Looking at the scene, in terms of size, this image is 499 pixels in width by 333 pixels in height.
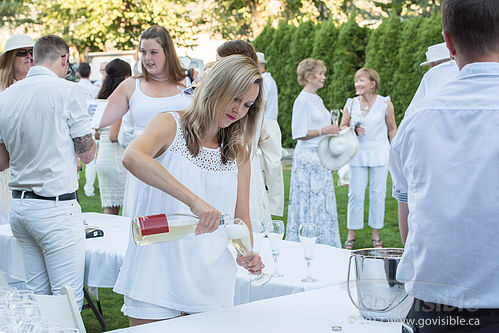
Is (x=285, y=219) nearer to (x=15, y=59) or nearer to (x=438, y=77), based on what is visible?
(x=438, y=77)

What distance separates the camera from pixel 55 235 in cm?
334

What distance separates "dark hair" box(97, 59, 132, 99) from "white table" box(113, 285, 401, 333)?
455cm

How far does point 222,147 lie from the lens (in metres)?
2.41

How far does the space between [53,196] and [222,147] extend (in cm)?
131

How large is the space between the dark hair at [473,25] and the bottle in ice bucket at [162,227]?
1.00 metres

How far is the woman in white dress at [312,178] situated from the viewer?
6.20 meters

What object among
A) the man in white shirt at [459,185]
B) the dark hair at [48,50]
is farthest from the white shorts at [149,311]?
the dark hair at [48,50]

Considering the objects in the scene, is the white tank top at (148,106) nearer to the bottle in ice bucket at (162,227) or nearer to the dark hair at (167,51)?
the dark hair at (167,51)

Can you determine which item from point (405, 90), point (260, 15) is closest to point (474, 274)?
point (405, 90)

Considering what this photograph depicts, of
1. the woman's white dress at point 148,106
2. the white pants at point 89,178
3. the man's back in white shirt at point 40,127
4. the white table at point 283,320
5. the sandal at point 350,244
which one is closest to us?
the white table at point 283,320

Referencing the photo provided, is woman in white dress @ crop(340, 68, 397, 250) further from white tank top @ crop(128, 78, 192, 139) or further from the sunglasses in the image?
the sunglasses

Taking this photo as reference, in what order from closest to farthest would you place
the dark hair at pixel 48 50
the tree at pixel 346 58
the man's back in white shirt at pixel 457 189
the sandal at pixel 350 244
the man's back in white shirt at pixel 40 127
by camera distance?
the man's back in white shirt at pixel 457 189, the man's back in white shirt at pixel 40 127, the dark hair at pixel 48 50, the sandal at pixel 350 244, the tree at pixel 346 58

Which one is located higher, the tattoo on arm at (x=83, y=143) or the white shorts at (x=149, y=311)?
the tattoo on arm at (x=83, y=143)

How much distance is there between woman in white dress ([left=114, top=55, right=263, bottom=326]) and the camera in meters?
2.25
